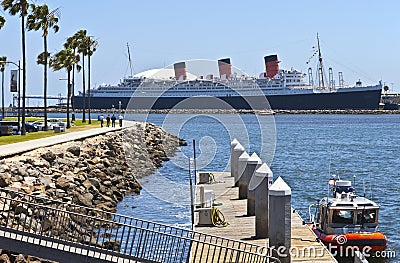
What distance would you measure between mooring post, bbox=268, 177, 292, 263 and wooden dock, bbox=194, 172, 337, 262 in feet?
1.70

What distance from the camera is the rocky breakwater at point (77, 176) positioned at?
1786 cm

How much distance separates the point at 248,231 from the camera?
19.1 metres

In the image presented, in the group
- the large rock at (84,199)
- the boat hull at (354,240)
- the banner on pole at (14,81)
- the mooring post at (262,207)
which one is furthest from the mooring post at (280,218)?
the banner on pole at (14,81)

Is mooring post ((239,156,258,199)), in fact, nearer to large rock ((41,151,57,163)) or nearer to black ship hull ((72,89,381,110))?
large rock ((41,151,57,163))

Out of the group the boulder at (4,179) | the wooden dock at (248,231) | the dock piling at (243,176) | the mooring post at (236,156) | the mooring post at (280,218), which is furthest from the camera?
the mooring post at (236,156)

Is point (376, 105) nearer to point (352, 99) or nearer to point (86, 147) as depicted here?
point (352, 99)

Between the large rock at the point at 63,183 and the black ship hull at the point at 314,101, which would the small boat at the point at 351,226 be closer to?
the large rock at the point at 63,183

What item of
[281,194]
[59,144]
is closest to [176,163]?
[59,144]

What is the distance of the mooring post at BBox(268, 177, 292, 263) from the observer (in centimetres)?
1536

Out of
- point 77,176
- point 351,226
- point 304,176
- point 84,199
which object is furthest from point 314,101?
point 351,226

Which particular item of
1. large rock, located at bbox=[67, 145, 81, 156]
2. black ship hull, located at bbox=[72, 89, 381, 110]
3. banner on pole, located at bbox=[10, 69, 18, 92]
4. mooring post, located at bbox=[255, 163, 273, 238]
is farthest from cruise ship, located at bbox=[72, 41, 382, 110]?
mooring post, located at bbox=[255, 163, 273, 238]

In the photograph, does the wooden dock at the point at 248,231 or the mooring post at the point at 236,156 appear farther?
the mooring post at the point at 236,156

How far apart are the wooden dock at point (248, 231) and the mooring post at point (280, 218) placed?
1.70 feet

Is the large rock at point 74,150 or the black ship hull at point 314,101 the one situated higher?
the black ship hull at point 314,101
